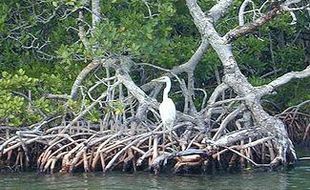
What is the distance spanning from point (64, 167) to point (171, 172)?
4.83 feet

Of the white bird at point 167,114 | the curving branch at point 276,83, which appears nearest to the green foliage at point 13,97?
the white bird at point 167,114

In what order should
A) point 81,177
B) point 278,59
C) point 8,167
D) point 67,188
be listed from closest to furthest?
point 67,188
point 81,177
point 8,167
point 278,59

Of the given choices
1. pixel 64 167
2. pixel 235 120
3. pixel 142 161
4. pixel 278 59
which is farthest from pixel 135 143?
pixel 278 59

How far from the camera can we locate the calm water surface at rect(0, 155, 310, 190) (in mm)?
11367

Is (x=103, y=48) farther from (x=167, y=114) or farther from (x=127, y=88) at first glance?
(x=167, y=114)

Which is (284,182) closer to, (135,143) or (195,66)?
(135,143)

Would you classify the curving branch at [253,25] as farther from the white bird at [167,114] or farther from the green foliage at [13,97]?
the green foliage at [13,97]

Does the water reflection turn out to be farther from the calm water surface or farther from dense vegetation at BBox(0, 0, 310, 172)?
dense vegetation at BBox(0, 0, 310, 172)

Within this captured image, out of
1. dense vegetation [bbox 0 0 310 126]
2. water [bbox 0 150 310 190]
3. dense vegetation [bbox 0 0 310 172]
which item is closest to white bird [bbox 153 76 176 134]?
dense vegetation [bbox 0 0 310 172]

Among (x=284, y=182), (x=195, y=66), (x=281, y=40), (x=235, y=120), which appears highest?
(x=281, y=40)

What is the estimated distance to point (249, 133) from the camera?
12.4 metres

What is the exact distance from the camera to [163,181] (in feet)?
38.7

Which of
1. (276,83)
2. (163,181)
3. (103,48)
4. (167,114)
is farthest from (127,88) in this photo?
(276,83)

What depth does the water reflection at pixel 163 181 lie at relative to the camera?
37.3 ft
